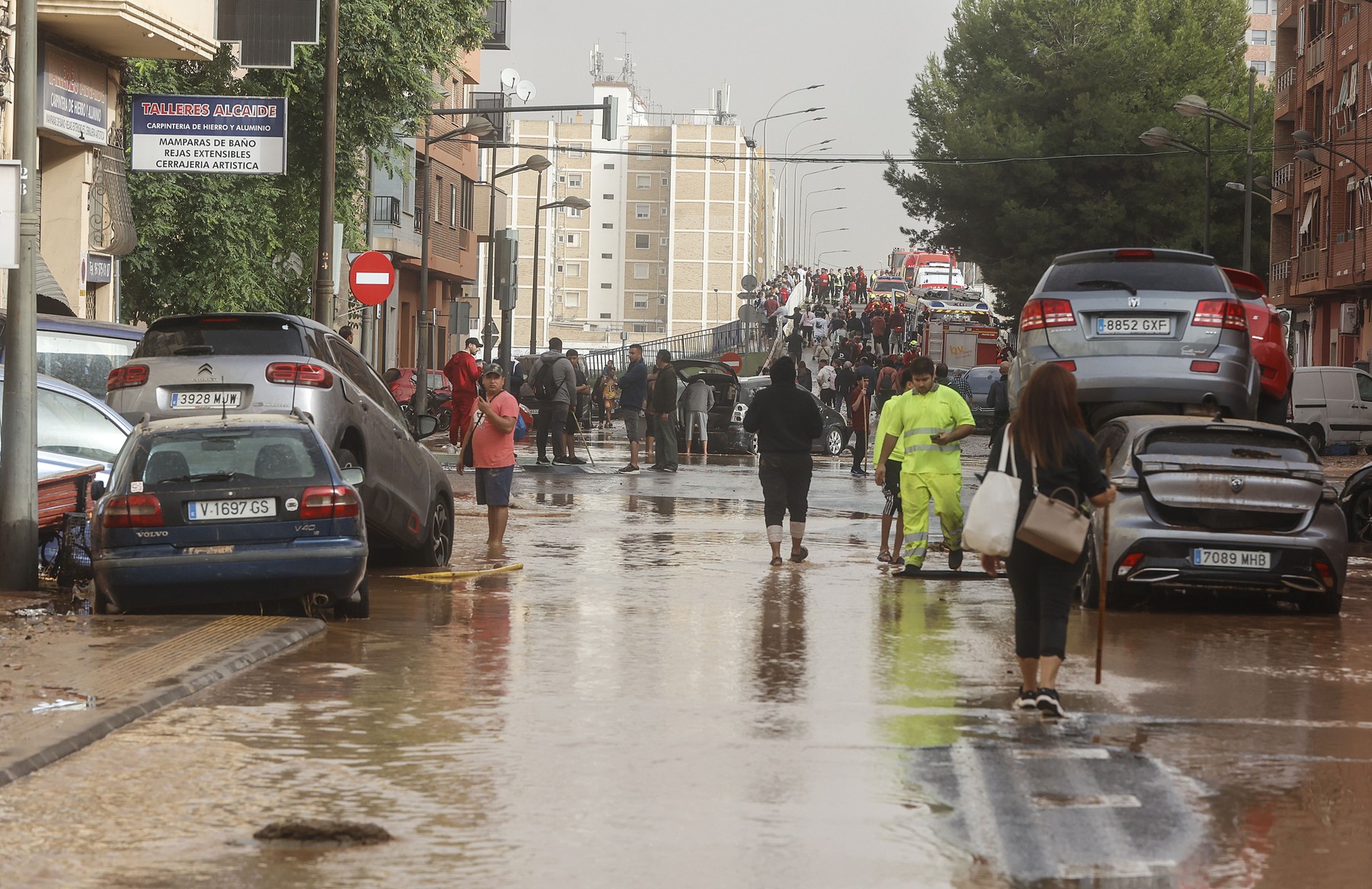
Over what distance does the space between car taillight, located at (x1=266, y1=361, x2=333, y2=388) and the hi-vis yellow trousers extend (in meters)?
4.73

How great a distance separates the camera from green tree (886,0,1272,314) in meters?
63.7

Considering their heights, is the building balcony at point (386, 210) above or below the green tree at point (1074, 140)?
below

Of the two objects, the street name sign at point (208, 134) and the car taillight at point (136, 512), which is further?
the street name sign at point (208, 134)

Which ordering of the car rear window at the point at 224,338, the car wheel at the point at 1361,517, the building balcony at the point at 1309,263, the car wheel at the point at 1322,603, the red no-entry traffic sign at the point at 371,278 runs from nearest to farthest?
the car wheel at the point at 1322,603 → the car rear window at the point at 224,338 → the car wheel at the point at 1361,517 → the red no-entry traffic sign at the point at 371,278 → the building balcony at the point at 1309,263

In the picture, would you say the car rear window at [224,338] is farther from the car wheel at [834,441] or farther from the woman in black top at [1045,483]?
the car wheel at [834,441]

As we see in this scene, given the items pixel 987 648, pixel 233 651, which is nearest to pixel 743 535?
pixel 987 648

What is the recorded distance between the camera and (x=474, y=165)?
6981 cm

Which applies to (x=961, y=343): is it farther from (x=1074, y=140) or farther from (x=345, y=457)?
(x=345, y=457)

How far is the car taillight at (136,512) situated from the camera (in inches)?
460

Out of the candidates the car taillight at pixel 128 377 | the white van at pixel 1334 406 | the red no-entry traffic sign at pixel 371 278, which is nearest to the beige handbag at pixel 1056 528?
the car taillight at pixel 128 377

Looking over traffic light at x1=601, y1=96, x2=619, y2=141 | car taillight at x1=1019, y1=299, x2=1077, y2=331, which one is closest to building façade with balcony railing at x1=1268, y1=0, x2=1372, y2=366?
traffic light at x1=601, y1=96, x2=619, y2=141

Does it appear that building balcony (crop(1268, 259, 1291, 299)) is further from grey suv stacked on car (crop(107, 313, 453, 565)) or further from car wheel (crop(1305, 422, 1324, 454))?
grey suv stacked on car (crop(107, 313, 453, 565))

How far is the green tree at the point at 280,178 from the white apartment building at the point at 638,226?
123417 mm

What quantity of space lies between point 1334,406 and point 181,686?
121 feet
